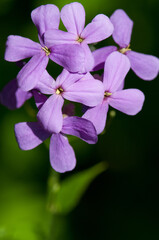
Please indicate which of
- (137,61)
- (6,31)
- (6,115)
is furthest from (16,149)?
(137,61)

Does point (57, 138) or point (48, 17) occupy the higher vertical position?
point (48, 17)

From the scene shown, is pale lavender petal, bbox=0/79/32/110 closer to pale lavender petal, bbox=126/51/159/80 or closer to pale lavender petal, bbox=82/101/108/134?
pale lavender petal, bbox=82/101/108/134

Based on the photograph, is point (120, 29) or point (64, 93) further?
point (120, 29)

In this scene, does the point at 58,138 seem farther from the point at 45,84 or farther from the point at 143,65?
the point at 143,65

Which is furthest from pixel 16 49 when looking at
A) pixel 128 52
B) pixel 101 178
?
pixel 101 178

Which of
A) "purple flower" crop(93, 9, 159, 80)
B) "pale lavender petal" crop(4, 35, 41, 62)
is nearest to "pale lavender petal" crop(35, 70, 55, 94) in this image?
"pale lavender petal" crop(4, 35, 41, 62)

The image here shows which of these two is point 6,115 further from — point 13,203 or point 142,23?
point 142,23

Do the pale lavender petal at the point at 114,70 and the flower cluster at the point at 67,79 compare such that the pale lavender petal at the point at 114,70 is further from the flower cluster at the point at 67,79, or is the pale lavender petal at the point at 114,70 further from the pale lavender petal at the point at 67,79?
the pale lavender petal at the point at 67,79
